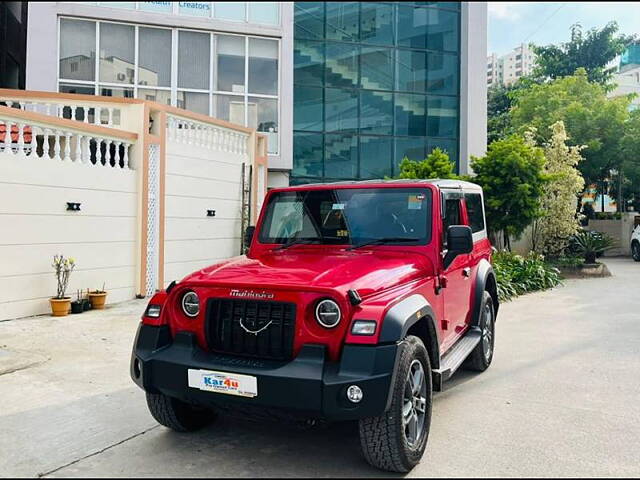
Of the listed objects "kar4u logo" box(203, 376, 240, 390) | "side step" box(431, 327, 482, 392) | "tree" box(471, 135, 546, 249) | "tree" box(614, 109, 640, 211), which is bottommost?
"side step" box(431, 327, 482, 392)

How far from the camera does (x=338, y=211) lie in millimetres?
4609

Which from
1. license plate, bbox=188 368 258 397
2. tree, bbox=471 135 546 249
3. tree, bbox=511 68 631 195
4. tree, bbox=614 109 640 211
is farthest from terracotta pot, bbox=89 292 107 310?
tree, bbox=614 109 640 211

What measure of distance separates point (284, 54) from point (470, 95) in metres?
7.77

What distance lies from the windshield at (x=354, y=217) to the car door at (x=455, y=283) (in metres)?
0.26

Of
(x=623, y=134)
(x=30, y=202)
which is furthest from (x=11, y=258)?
(x=623, y=134)

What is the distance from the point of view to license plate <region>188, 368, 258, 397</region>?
3.25 m

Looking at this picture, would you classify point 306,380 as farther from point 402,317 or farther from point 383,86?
point 383,86

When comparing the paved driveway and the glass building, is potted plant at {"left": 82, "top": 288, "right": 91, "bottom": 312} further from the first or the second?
the glass building

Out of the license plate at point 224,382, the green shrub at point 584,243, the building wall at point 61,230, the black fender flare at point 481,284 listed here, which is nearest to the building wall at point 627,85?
the green shrub at point 584,243

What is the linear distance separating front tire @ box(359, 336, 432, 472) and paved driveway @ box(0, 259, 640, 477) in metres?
0.15

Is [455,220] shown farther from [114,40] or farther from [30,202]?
[114,40]

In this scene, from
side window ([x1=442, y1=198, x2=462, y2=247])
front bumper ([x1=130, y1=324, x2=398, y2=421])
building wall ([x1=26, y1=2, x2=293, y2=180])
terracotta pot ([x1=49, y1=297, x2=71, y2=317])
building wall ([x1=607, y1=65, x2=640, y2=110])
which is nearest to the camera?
front bumper ([x1=130, y1=324, x2=398, y2=421])

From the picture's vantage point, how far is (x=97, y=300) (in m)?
8.96

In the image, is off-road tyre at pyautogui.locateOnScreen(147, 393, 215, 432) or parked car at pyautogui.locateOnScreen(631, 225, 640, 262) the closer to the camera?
off-road tyre at pyautogui.locateOnScreen(147, 393, 215, 432)
